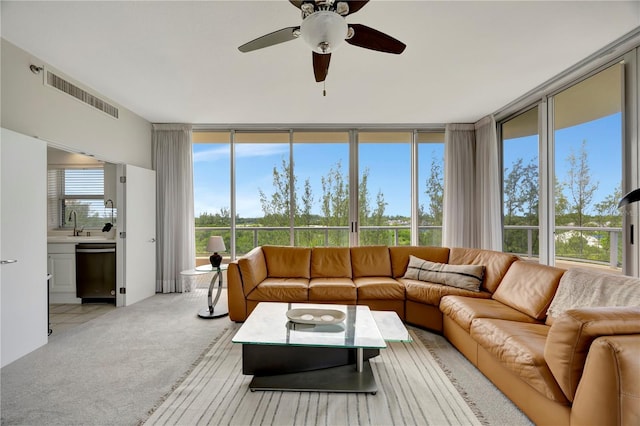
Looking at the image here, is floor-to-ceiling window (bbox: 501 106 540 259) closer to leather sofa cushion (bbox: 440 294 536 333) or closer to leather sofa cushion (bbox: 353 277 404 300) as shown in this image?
leather sofa cushion (bbox: 440 294 536 333)

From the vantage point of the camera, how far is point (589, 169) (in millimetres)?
3070

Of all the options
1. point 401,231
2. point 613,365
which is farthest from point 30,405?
point 401,231

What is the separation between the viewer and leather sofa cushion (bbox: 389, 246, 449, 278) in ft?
12.5

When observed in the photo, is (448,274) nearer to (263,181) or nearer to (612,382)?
(612,382)

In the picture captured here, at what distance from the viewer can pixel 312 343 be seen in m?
1.85

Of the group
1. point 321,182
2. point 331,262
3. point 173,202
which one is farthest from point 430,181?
point 173,202

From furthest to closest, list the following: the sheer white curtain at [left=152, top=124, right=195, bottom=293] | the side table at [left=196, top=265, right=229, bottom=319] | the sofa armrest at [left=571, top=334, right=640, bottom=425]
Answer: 1. the sheer white curtain at [left=152, top=124, right=195, bottom=293]
2. the side table at [left=196, top=265, right=229, bottom=319]
3. the sofa armrest at [left=571, top=334, right=640, bottom=425]

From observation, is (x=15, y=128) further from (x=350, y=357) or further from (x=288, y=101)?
(x=350, y=357)

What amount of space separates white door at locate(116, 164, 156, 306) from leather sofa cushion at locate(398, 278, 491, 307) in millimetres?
3660

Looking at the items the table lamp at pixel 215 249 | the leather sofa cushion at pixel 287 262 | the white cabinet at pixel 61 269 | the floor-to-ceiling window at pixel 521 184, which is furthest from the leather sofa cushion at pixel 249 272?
the floor-to-ceiling window at pixel 521 184

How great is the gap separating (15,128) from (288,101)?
271 centimetres

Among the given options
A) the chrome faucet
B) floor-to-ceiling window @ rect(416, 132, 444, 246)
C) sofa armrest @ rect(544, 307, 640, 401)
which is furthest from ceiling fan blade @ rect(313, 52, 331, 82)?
the chrome faucet

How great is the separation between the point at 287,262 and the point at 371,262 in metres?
1.13

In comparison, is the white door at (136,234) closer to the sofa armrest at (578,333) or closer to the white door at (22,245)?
the white door at (22,245)
